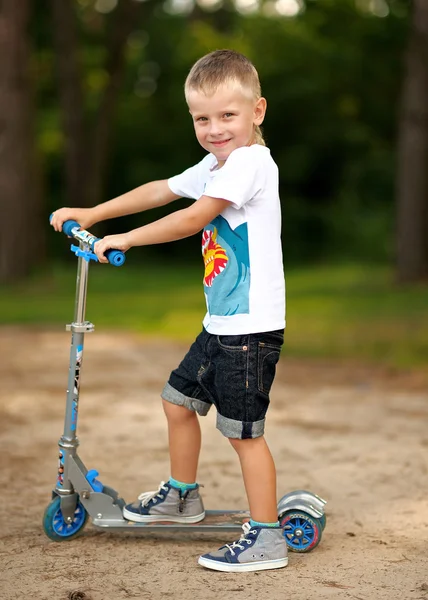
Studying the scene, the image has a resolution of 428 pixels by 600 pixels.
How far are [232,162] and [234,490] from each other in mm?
1677

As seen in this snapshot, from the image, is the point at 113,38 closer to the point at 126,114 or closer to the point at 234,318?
the point at 126,114

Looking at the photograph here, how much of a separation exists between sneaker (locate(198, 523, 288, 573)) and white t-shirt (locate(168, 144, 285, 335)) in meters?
0.70

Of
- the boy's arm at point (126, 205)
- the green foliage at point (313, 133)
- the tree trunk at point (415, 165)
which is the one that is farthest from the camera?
the green foliage at point (313, 133)

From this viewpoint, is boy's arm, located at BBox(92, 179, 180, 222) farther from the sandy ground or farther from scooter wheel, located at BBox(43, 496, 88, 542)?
the sandy ground

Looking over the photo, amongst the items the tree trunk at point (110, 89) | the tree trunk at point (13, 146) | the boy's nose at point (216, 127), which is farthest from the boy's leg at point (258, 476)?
the tree trunk at point (110, 89)

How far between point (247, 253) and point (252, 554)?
3.29 feet

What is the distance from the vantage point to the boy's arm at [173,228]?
3171 millimetres

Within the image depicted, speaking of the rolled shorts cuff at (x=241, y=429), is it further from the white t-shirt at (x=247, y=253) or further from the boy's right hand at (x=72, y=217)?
the boy's right hand at (x=72, y=217)

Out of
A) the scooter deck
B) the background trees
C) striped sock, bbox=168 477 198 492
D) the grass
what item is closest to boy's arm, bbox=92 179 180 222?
striped sock, bbox=168 477 198 492

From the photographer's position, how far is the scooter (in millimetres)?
3469

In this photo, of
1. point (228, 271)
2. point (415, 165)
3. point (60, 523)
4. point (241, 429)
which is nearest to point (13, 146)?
point (415, 165)

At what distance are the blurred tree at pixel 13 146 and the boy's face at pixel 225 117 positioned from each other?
10788 millimetres

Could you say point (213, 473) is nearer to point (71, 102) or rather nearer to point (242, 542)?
point (242, 542)

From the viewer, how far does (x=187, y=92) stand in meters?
3.25
